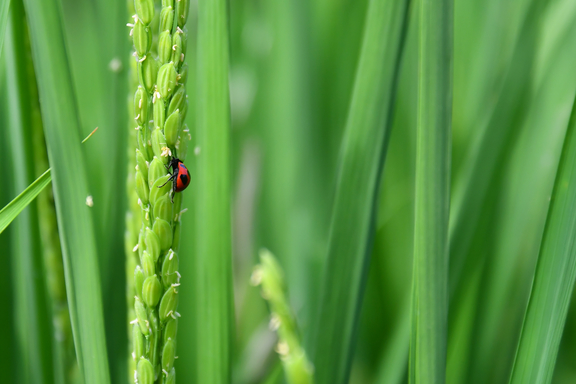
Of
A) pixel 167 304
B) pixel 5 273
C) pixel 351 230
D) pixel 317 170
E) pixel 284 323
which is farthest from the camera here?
pixel 317 170

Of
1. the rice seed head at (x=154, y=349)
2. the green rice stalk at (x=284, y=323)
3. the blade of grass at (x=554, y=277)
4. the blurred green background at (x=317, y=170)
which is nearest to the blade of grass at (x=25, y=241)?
the blurred green background at (x=317, y=170)

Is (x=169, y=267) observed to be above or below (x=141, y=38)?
below

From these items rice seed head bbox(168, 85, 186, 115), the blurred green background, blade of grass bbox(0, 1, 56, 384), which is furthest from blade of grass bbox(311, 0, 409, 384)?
blade of grass bbox(0, 1, 56, 384)

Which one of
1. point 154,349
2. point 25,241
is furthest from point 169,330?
point 25,241

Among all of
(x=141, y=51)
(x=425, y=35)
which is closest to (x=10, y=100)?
(x=141, y=51)

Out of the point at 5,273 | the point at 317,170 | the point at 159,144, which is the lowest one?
the point at 5,273

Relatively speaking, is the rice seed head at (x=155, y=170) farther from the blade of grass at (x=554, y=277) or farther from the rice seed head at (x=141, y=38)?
the blade of grass at (x=554, y=277)

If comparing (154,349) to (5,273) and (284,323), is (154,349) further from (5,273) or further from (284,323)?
(5,273)

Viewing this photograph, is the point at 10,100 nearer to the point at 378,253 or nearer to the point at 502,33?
the point at 378,253
